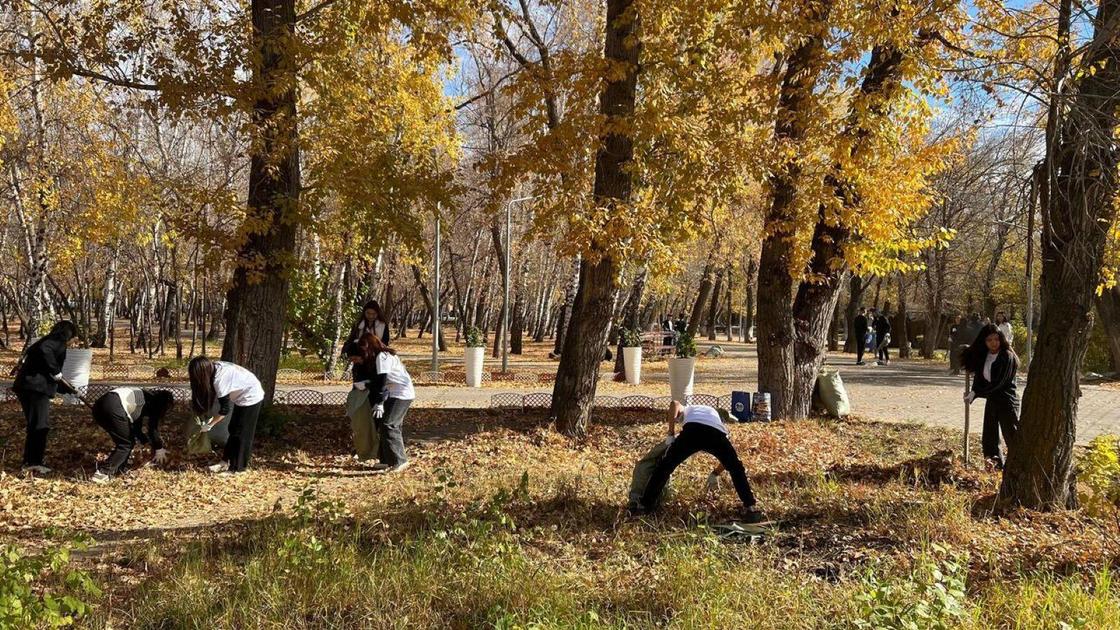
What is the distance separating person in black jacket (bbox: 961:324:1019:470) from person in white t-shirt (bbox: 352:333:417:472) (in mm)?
6035

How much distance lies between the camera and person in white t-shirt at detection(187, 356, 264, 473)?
7402mm

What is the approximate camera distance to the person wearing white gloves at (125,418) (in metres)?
7.34

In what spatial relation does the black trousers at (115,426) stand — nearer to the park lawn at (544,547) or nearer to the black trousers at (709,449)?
the park lawn at (544,547)

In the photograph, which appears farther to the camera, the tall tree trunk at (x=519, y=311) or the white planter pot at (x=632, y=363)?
the tall tree trunk at (x=519, y=311)

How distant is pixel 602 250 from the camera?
9.04 m

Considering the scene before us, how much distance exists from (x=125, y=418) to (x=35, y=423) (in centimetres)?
96

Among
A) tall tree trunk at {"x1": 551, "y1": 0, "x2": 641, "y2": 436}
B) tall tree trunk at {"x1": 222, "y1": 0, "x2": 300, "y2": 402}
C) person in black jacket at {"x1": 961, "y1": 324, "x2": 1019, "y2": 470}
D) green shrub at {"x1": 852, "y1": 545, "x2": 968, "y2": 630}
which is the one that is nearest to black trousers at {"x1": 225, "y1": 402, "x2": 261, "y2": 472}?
tall tree trunk at {"x1": 222, "y1": 0, "x2": 300, "y2": 402}

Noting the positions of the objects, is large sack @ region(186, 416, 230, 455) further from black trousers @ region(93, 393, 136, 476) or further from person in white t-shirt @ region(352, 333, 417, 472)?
person in white t-shirt @ region(352, 333, 417, 472)

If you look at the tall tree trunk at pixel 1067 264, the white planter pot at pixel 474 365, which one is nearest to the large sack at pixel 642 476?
the tall tree trunk at pixel 1067 264

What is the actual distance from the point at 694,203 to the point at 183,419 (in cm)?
711

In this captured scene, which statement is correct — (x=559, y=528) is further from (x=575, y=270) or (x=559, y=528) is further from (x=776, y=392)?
(x=575, y=270)

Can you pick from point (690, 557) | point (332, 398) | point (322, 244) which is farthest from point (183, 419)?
point (322, 244)

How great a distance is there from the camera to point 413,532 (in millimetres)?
5523

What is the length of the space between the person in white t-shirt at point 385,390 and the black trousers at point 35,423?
3.00 m
